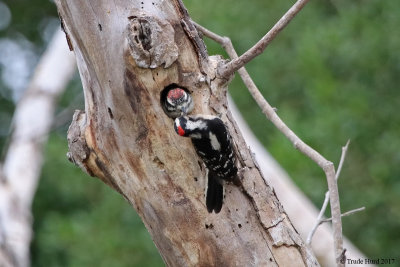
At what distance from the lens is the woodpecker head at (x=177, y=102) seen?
2449 mm

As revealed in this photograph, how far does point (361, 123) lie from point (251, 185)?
4248 millimetres

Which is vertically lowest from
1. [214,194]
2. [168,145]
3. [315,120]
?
[315,120]

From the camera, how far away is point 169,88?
2582 mm

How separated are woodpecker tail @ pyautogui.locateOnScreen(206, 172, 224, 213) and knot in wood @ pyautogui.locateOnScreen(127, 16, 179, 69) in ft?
1.49

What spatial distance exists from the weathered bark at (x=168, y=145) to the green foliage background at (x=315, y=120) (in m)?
3.73

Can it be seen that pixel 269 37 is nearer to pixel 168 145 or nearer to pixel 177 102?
pixel 177 102

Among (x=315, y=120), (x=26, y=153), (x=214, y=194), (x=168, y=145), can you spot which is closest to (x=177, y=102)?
(x=168, y=145)

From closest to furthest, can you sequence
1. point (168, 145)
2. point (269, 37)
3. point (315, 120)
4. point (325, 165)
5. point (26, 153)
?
point (269, 37) → point (168, 145) → point (325, 165) → point (26, 153) → point (315, 120)

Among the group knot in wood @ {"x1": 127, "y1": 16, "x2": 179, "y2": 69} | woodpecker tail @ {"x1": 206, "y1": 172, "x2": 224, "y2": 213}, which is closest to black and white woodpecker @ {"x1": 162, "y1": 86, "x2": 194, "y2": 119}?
knot in wood @ {"x1": 127, "y1": 16, "x2": 179, "y2": 69}

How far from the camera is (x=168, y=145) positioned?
8.45 ft

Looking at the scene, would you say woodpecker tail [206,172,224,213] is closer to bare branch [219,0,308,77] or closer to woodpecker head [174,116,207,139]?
woodpecker head [174,116,207,139]

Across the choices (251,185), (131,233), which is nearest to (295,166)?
(131,233)

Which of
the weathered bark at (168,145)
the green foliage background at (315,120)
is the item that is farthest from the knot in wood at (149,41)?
the green foliage background at (315,120)

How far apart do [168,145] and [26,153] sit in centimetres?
308
